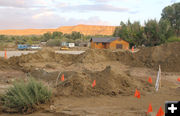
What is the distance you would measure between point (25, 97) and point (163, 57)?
12.2m

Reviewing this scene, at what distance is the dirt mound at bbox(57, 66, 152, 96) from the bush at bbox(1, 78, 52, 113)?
1418 mm

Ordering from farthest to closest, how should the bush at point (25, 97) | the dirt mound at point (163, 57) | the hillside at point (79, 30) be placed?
the hillside at point (79, 30) → the dirt mound at point (163, 57) → the bush at point (25, 97)

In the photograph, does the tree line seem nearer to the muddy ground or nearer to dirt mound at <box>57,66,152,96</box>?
the muddy ground

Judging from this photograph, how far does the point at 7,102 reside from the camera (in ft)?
22.1

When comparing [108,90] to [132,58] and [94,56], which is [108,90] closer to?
[132,58]

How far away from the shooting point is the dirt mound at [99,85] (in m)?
8.39

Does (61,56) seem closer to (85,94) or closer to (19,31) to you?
(85,94)

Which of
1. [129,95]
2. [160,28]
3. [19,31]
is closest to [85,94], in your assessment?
[129,95]

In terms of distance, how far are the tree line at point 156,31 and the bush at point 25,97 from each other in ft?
112

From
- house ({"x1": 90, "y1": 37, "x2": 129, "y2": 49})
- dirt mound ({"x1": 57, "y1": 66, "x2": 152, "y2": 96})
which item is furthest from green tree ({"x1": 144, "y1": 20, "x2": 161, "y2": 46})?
dirt mound ({"x1": 57, "y1": 66, "x2": 152, "y2": 96})

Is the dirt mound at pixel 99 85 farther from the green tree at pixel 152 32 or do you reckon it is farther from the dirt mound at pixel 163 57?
the green tree at pixel 152 32

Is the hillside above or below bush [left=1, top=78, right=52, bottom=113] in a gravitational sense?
above

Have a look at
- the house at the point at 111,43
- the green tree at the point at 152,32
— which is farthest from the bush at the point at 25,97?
the green tree at the point at 152,32

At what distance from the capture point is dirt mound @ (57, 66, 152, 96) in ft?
27.5
